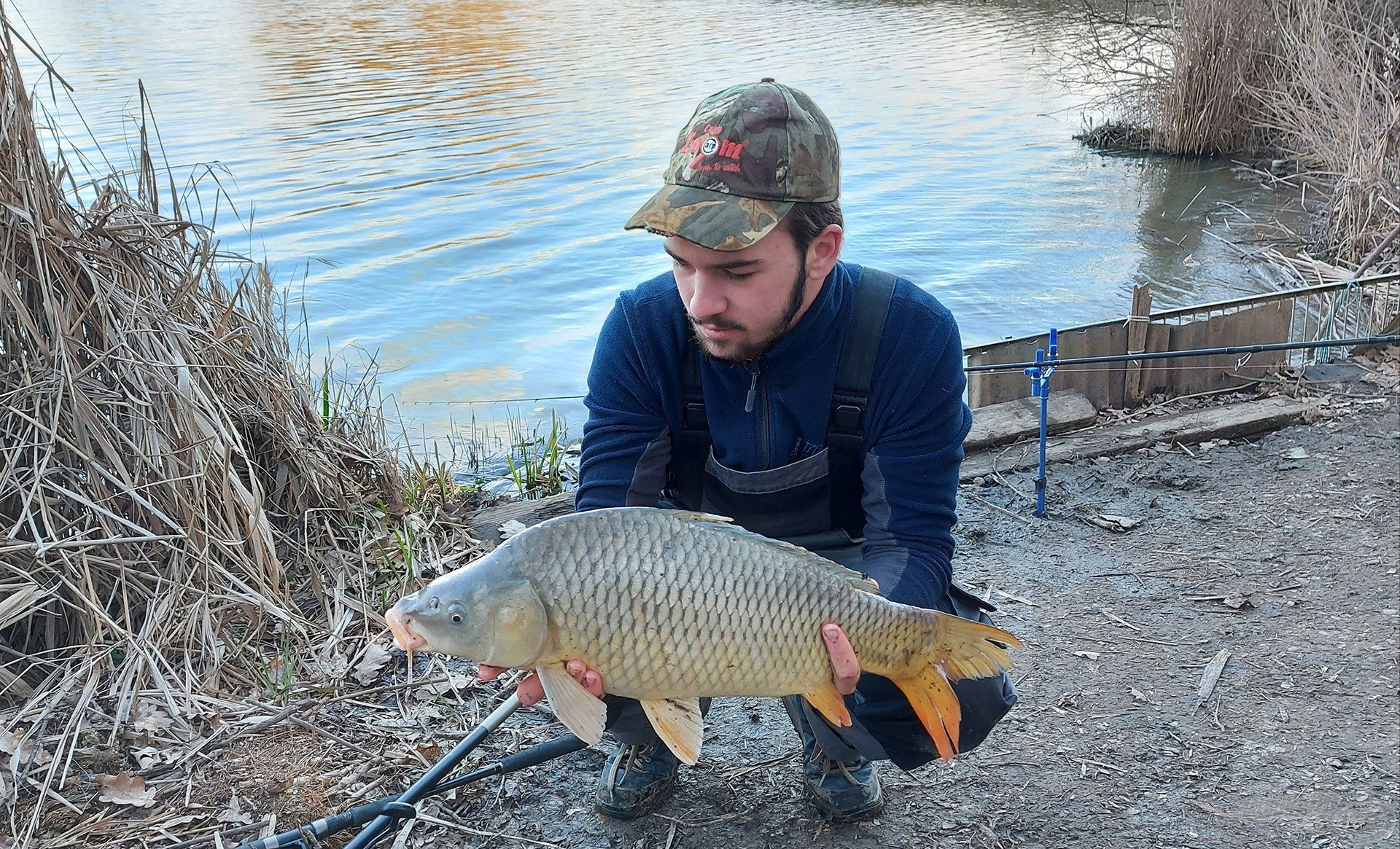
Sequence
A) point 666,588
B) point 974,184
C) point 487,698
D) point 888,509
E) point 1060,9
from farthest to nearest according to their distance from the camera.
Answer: point 1060,9 → point 974,184 → point 487,698 → point 888,509 → point 666,588

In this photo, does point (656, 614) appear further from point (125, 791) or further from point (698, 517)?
point (125, 791)

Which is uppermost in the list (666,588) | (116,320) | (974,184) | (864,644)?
(116,320)

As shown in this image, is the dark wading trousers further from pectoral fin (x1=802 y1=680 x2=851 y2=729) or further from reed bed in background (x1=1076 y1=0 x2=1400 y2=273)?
reed bed in background (x1=1076 y1=0 x2=1400 y2=273)

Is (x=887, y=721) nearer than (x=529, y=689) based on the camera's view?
No

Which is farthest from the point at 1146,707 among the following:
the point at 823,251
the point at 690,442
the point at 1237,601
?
the point at 823,251

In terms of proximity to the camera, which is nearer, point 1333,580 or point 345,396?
point 1333,580

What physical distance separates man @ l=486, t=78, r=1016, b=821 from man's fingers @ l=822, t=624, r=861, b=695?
0.24 metres

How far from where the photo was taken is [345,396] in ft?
12.1

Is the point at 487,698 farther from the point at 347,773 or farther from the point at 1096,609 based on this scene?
the point at 1096,609

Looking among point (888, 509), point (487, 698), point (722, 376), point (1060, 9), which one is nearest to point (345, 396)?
point (487, 698)

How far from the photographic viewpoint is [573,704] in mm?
1553

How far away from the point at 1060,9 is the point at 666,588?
17793mm

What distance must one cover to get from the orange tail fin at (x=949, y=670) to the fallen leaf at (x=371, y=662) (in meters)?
1.16

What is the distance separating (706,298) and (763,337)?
13 cm
